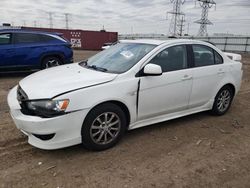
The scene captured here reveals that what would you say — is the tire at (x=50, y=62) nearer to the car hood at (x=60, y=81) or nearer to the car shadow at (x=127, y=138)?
the car hood at (x=60, y=81)

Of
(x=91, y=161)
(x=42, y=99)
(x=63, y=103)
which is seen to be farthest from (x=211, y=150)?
(x=42, y=99)

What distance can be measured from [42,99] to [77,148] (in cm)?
95

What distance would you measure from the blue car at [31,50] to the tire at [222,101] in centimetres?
600

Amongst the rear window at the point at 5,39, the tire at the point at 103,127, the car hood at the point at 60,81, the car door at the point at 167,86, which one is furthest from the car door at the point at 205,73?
the rear window at the point at 5,39

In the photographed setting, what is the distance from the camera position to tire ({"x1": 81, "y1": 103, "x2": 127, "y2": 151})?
11.5 feet

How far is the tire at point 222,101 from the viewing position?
529cm

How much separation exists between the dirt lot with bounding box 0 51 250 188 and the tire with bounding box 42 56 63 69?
4.68 m

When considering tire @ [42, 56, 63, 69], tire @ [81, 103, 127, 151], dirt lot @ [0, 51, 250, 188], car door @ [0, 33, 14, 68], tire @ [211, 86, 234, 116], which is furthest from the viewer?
tire @ [42, 56, 63, 69]

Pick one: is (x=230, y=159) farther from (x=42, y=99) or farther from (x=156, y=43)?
(x=42, y=99)

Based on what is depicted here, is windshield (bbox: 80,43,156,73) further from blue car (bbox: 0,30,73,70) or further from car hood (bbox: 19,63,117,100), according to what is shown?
blue car (bbox: 0,30,73,70)

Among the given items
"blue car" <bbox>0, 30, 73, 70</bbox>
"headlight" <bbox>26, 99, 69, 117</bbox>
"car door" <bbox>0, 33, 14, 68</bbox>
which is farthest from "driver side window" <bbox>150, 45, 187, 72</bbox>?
"car door" <bbox>0, 33, 14, 68</bbox>

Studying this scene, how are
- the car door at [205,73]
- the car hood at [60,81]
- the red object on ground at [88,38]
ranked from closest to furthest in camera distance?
the car hood at [60,81]
the car door at [205,73]
the red object on ground at [88,38]

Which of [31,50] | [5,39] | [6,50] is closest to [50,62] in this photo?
[31,50]

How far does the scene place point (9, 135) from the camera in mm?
4176
